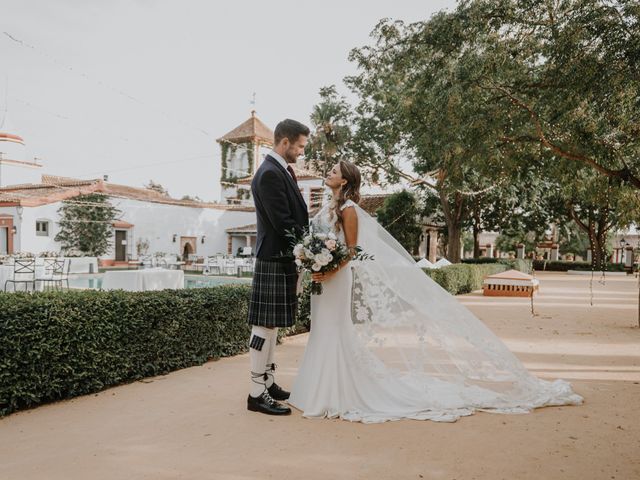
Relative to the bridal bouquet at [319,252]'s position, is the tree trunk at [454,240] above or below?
above

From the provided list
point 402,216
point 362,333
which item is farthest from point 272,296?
point 402,216

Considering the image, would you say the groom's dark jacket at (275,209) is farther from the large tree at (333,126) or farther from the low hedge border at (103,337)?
the large tree at (333,126)

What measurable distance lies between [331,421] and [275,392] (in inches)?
29.3

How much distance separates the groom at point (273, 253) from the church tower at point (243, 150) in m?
35.0

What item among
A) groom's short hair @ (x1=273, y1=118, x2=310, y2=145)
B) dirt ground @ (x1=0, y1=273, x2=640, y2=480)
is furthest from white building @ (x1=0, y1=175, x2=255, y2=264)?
groom's short hair @ (x1=273, y1=118, x2=310, y2=145)

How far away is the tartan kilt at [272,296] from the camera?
13.3 feet

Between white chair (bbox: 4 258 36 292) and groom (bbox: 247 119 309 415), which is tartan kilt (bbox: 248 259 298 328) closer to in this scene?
groom (bbox: 247 119 309 415)

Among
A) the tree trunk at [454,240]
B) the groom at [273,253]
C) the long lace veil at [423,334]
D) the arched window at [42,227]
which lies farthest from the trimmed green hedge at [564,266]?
the groom at [273,253]

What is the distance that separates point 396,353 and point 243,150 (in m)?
38.9

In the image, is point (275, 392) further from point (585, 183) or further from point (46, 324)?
point (585, 183)

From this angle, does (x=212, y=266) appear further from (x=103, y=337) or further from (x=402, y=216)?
(x=103, y=337)

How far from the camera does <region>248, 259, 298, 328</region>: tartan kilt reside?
13.3ft

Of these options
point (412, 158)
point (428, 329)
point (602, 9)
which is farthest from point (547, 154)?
point (412, 158)

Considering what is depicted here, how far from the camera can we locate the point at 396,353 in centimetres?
438
